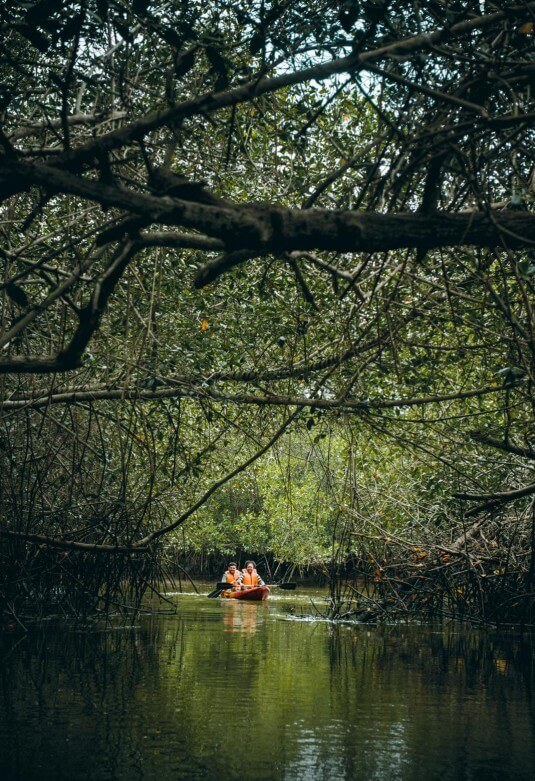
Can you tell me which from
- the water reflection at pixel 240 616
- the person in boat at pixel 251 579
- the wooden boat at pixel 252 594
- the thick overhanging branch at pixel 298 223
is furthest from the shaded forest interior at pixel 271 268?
the person in boat at pixel 251 579

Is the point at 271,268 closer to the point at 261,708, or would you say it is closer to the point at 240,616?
the point at 261,708

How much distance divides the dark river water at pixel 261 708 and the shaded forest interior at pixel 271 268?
105 cm

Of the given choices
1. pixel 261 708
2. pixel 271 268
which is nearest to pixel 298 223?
pixel 261 708

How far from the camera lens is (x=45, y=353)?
8.04 metres

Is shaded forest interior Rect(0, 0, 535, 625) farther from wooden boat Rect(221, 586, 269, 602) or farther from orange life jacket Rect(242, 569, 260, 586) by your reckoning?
orange life jacket Rect(242, 569, 260, 586)

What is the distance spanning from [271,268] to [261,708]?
3422 mm

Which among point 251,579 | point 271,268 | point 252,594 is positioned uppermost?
point 271,268

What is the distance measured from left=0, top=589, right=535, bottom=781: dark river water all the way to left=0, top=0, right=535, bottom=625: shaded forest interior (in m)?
1.05

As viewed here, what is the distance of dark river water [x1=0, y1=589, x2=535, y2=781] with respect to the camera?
4.32 m

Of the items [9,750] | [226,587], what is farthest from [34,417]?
[226,587]

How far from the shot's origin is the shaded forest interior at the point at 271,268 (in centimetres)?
365

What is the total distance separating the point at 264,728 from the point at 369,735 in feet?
1.88

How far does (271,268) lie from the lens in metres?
7.56

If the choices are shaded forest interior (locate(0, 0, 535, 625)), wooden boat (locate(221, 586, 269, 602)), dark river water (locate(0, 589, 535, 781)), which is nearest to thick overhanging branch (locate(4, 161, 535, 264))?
shaded forest interior (locate(0, 0, 535, 625))
